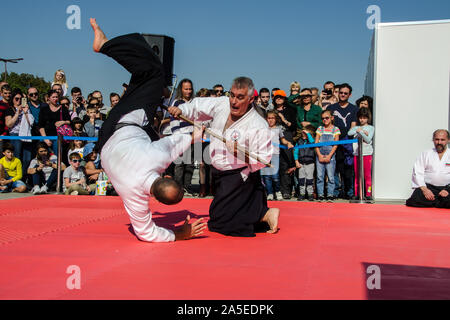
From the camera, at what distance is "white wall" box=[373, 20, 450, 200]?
21.6 feet

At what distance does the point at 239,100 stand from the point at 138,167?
109cm

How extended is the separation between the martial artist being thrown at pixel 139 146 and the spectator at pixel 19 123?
4.59 metres

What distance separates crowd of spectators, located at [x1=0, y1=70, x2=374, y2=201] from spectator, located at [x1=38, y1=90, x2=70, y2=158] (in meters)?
0.02

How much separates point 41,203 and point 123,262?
351 centimetres

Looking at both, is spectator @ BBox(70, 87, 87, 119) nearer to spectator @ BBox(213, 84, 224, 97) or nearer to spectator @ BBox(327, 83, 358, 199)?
spectator @ BBox(213, 84, 224, 97)

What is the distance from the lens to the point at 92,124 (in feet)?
25.2

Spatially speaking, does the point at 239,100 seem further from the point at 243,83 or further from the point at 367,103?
the point at 367,103

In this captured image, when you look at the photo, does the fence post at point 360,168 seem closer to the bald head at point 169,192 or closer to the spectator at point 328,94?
the spectator at point 328,94

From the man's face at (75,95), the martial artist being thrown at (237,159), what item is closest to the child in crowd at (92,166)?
the man's face at (75,95)

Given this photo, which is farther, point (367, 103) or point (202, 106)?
point (367, 103)

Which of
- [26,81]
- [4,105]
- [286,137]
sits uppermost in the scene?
[26,81]

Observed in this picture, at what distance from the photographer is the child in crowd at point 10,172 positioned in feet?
24.3

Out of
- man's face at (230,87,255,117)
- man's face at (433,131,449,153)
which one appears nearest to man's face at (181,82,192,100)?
man's face at (230,87,255,117)

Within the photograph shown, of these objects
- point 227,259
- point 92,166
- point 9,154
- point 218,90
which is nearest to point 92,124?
point 92,166
